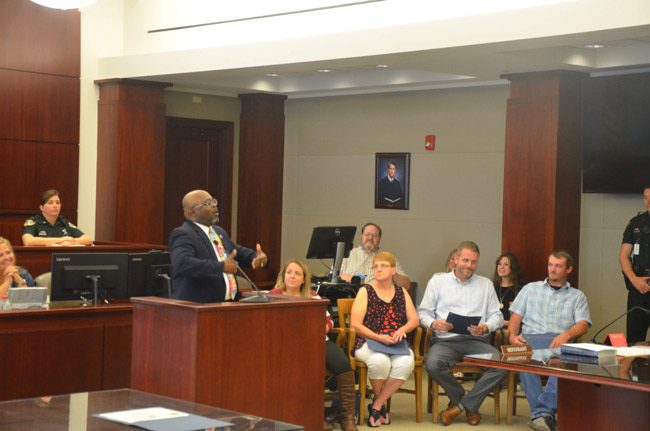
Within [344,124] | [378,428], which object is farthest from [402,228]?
[378,428]

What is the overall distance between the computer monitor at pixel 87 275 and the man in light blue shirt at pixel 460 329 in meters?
2.29

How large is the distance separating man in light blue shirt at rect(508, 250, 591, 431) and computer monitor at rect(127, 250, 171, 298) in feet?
8.31

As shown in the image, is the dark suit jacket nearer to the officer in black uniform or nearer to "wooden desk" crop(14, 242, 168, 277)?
"wooden desk" crop(14, 242, 168, 277)

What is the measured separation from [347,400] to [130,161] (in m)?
5.07

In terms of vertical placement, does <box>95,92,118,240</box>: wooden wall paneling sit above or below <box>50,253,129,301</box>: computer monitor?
above

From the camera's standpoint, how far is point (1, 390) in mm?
6602

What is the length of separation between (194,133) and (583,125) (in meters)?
5.32

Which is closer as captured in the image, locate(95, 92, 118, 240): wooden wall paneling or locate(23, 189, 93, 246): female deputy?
locate(23, 189, 93, 246): female deputy

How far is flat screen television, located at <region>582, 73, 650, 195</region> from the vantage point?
9.49 metres

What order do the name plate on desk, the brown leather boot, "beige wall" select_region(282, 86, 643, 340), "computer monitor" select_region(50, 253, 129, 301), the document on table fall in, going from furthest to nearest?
"beige wall" select_region(282, 86, 643, 340)
the brown leather boot
"computer monitor" select_region(50, 253, 129, 301)
the name plate on desk
the document on table

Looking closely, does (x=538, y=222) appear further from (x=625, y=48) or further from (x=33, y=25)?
(x=33, y=25)

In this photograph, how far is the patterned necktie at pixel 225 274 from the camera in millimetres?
6391

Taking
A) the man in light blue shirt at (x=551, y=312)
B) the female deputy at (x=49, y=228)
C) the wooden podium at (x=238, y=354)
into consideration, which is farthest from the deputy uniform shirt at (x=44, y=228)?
the man in light blue shirt at (x=551, y=312)

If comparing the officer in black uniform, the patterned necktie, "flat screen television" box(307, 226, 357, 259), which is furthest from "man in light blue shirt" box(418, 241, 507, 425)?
the patterned necktie
